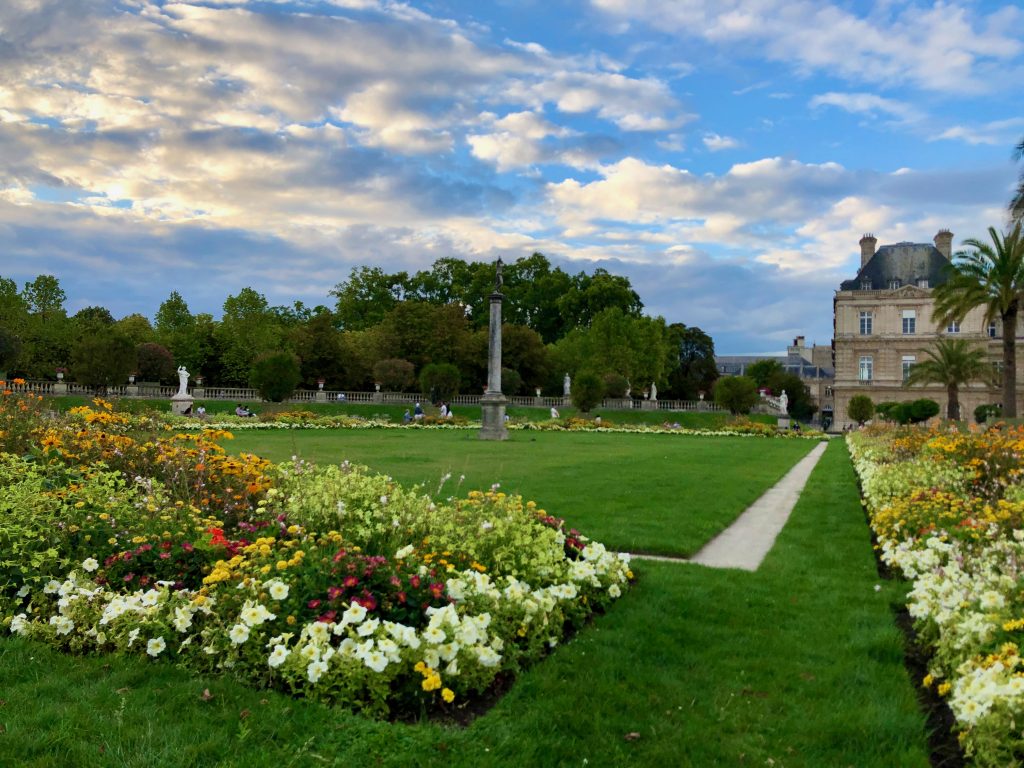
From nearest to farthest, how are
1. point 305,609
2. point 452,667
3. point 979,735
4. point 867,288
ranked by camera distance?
point 979,735, point 452,667, point 305,609, point 867,288

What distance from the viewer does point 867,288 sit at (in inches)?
2682

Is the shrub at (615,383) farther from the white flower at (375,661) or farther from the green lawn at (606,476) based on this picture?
the white flower at (375,661)

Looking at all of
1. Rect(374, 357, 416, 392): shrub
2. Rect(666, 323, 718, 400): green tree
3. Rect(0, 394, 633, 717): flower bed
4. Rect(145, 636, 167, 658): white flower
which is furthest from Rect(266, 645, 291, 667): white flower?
Rect(666, 323, 718, 400): green tree

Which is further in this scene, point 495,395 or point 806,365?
point 806,365

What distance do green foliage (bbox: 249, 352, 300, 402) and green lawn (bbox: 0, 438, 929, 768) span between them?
38249 mm

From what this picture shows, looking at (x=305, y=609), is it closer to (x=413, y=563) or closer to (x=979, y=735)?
(x=413, y=563)

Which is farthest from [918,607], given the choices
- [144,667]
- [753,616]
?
[144,667]

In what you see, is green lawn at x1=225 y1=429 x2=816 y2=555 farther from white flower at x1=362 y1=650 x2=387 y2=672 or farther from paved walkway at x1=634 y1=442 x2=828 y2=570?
white flower at x1=362 y1=650 x2=387 y2=672

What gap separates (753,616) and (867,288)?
6874cm

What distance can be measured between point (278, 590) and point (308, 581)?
0.73ft

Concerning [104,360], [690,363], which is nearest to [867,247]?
[690,363]

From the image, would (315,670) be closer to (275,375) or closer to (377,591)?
(377,591)

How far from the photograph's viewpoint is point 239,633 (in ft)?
14.8

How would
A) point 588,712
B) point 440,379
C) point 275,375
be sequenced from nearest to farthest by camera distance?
point 588,712 < point 275,375 < point 440,379
